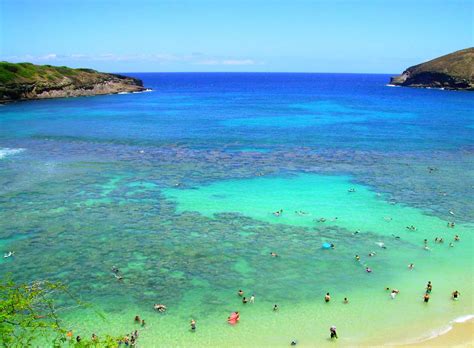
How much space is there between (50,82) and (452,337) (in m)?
154

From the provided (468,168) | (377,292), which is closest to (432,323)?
(377,292)

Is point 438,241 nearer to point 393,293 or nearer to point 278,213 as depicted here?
point 393,293

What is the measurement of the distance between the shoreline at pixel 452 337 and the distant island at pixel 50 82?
137 metres

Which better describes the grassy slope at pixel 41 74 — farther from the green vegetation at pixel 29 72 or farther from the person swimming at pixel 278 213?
the person swimming at pixel 278 213

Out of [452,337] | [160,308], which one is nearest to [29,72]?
[160,308]

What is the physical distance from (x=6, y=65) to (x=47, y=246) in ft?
401

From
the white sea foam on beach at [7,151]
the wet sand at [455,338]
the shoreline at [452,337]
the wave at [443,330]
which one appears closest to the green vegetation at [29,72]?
the white sea foam on beach at [7,151]

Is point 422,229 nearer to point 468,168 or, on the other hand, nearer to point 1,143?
point 468,168

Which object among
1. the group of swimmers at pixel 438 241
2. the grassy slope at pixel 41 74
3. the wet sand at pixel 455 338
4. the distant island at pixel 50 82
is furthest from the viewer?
the grassy slope at pixel 41 74

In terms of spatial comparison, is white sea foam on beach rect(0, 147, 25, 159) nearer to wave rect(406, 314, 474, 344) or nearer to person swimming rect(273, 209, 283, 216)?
person swimming rect(273, 209, 283, 216)

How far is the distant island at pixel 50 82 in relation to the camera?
449 ft

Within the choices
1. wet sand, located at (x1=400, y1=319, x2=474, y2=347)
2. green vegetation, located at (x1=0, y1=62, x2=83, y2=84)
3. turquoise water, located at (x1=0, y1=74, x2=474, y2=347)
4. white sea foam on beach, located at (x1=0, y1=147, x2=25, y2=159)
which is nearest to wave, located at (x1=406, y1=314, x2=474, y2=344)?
wet sand, located at (x1=400, y1=319, x2=474, y2=347)

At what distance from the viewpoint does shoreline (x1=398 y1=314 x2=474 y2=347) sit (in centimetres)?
2677

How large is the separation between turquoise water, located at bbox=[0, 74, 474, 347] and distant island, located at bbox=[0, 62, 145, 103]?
188ft
